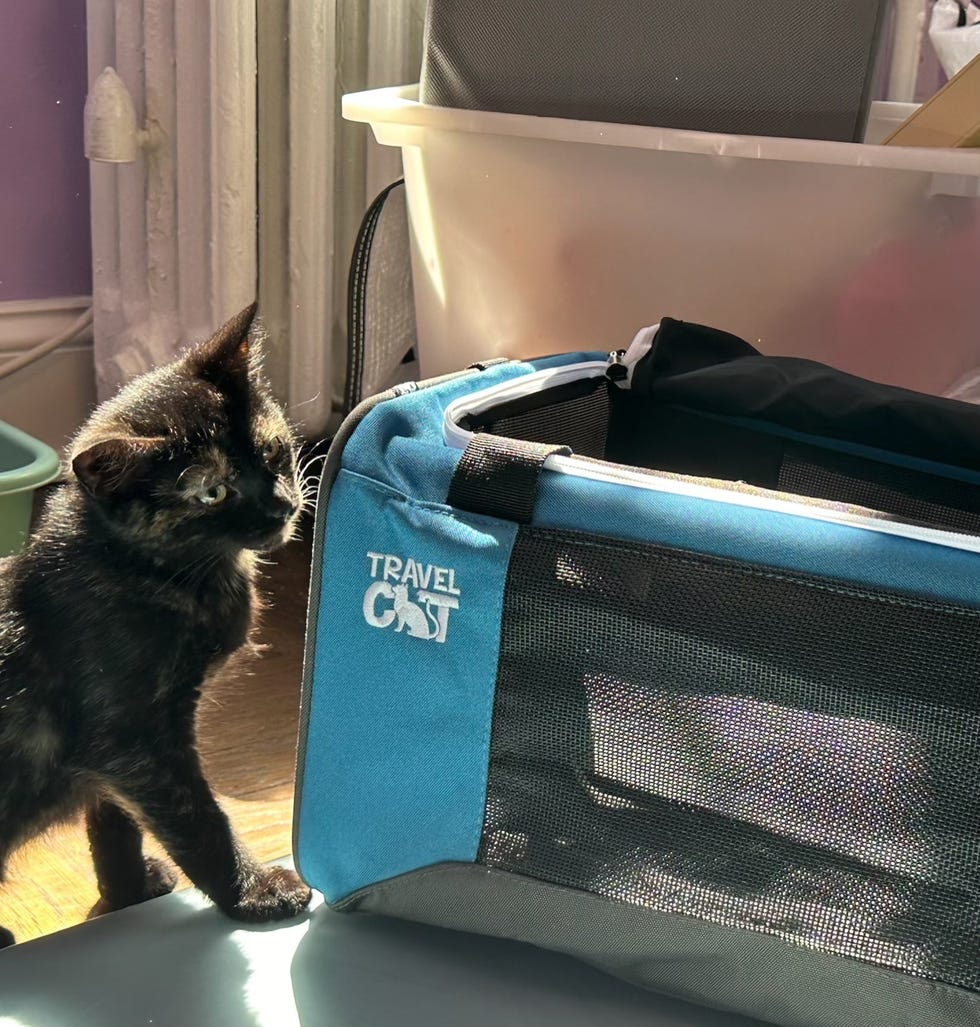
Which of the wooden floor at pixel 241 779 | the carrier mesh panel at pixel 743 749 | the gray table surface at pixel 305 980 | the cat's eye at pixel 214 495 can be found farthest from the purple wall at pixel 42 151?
the carrier mesh panel at pixel 743 749

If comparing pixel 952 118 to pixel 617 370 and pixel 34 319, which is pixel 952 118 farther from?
pixel 34 319

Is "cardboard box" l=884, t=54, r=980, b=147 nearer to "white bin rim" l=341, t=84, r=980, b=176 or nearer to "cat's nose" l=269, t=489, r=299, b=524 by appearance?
"white bin rim" l=341, t=84, r=980, b=176

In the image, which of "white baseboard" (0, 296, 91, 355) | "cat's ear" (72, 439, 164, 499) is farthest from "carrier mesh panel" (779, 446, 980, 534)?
"white baseboard" (0, 296, 91, 355)

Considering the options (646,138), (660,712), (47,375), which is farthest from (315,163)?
(660,712)

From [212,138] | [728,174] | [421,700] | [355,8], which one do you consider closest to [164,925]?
[421,700]

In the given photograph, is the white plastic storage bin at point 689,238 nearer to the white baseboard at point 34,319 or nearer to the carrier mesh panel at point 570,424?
the carrier mesh panel at point 570,424

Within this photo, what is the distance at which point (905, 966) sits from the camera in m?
Answer: 0.68

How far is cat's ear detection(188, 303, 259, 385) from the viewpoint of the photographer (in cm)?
94

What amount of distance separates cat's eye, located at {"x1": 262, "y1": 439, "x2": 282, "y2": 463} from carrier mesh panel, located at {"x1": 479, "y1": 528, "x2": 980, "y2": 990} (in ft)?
0.93

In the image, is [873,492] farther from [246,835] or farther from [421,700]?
[246,835]

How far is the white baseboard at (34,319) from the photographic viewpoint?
176 centimetres

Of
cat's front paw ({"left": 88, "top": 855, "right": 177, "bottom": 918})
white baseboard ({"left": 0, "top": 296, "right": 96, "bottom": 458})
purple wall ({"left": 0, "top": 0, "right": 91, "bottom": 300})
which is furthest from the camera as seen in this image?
white baseboard ({"left": 0, "top": 296, "right": 96, "bottom": 458})

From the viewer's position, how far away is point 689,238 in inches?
46.7

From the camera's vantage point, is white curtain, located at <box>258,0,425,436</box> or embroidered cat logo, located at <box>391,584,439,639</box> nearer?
embroidered cat logo, located at <box>391,584,439,639</box>
